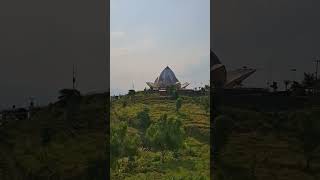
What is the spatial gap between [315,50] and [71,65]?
2441 mm

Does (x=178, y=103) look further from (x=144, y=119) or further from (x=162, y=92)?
(x=144, y=119)

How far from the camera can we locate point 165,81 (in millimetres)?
4539

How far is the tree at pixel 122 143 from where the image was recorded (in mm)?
4359

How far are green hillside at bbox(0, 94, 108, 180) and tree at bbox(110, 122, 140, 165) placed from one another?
Result: 0.40 m

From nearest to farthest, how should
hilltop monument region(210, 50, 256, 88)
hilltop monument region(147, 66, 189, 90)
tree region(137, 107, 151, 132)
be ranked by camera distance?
hilltop monument region(210, 50, 256, 88) < hilltop monument region(147, 66, 189, 90) < tree region(137, 107, 151, 132)

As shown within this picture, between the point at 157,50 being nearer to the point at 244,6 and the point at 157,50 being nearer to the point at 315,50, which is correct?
the point at 244,6

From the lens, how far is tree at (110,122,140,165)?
4.36 metres

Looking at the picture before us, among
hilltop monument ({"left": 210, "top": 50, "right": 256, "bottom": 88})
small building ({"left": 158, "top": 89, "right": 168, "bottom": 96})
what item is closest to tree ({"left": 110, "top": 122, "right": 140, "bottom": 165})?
small building ({"left": 158, "top": 89, "right": 168, "bottom": 96})

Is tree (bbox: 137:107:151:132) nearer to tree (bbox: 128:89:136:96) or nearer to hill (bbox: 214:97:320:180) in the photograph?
tree (bbox: 128:89:136:96)

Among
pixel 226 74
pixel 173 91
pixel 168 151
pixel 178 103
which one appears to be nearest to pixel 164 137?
pixel 168 151

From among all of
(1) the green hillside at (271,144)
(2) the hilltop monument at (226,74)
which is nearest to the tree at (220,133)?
(1) the green hillside at (271,144)

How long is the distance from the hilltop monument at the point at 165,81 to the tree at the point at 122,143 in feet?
1.84

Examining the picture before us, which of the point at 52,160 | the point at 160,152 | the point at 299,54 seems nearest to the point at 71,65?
the point at 52,160

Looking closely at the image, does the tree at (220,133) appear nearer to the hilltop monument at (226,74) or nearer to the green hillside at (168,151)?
the green hillside at (168,151)
